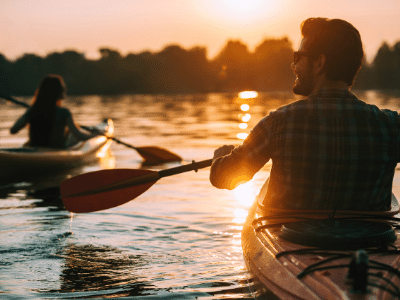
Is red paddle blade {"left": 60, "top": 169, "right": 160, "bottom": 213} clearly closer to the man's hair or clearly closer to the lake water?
the lake water

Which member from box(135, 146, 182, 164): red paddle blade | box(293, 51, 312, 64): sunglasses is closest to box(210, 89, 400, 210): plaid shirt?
box(293, 51, 312, 64): sunglasses

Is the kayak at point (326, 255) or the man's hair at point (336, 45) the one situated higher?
the man's hair at point (336, 45)

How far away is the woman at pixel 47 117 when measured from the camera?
7824mm

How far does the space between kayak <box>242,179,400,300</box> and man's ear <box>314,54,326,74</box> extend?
2.35ft

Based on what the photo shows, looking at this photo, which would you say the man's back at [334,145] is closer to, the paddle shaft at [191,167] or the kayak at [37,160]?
the paddle shaft at [191,167]

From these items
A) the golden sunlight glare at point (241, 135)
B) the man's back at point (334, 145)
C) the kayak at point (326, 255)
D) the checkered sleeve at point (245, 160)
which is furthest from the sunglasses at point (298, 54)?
the golden sunlight glare at point (241, 135)

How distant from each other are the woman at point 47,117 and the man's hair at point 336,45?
593 centimetres

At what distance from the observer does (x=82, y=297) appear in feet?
10.9

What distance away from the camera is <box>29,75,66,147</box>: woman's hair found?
782cm

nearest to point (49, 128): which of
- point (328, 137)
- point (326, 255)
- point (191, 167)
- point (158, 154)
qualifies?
point (158, 154)

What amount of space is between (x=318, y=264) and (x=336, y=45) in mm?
1051

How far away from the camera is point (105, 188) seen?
4.50 meters

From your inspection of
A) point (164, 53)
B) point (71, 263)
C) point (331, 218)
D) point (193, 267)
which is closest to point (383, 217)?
point (331, 218)

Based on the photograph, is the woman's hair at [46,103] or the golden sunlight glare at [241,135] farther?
the golden sunlight glare at [241,135]
